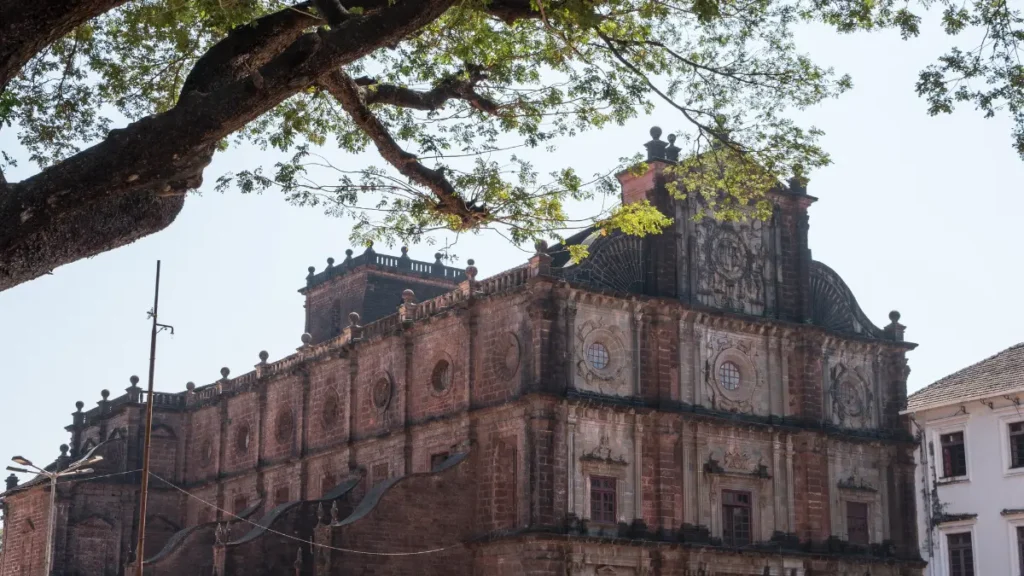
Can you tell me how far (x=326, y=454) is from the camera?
127 ft

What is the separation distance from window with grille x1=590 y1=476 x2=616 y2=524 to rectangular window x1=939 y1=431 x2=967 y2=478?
10350mm

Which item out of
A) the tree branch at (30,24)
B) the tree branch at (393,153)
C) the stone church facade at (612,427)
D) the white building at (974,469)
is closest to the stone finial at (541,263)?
the stone church facade at (612,427)

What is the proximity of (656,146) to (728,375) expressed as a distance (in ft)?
20.1

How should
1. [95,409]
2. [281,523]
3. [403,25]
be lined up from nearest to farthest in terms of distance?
[403,25], [281,523], [95,409]

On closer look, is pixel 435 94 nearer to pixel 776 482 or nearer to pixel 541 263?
pixel 541 263

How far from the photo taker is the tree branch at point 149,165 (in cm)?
849

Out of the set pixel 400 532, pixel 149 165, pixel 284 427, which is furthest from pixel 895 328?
pixel 149 165

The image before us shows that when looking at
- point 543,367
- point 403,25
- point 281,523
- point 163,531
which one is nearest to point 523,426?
point 543,367

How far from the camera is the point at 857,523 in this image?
35938 millimetres

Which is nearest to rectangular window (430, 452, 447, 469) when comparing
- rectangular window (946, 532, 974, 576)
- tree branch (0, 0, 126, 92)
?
rectangular window (946, 532, 974, 576)

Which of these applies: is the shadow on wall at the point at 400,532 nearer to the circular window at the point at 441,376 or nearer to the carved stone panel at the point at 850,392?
the circular window at the point at 441,376

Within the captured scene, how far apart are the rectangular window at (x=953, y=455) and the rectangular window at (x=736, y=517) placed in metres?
6.24

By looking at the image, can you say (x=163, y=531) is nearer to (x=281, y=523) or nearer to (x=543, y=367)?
(x=281, y=523)

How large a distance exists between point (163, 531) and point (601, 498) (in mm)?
19119
